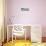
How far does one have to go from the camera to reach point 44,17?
181 cm

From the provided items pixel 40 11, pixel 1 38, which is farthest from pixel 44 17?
pixel 1 38

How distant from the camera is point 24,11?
1.82 metres

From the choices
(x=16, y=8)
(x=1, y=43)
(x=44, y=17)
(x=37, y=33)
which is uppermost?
(x=16, y=8)

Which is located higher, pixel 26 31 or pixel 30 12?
pixel 30 12

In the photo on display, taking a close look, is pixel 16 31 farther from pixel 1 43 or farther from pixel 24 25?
pixel 1 43

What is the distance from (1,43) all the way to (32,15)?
1.89 feet

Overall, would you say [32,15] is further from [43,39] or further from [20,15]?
[43,39]

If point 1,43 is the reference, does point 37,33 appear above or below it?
above

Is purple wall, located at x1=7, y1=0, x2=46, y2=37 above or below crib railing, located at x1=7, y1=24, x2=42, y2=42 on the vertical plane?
above

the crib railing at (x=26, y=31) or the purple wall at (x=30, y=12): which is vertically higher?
the purple wall at (x=30, y=12)

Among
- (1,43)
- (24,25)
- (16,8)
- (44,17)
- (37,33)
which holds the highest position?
(16,8)

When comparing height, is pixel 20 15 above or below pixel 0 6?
below

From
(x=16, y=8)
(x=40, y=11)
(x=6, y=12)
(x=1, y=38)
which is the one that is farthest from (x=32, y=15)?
(x=1, y=38)

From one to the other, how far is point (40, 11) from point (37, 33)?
1.03 feet
